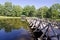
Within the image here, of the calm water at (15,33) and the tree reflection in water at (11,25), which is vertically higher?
the calm water at (15,33)

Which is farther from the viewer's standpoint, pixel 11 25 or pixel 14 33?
pixel 11 25

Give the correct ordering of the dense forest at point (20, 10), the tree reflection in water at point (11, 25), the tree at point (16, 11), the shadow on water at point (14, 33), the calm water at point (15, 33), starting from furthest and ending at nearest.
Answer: the tree at point (16, 11), the dense forest at point (20, 10), the tree reflection in water at point (11, 25), the shadow on water at point (14, 33), the calm water at point (15, 33)

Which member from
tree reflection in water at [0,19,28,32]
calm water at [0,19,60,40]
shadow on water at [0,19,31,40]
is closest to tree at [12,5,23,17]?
tree reflection in water at [0,19,28,32]

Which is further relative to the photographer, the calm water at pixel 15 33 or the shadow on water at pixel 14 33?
the shadow on water at pixel 14 33

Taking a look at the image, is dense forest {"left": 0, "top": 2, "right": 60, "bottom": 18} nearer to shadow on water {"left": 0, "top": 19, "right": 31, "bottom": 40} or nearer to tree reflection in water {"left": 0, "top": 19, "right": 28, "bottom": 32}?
tree reflection in water {"left": 0, "top": 19, "right": 28, "bottom": 32}

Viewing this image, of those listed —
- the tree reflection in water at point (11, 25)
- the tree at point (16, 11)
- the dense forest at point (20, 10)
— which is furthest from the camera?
the tree at point (16, 11)

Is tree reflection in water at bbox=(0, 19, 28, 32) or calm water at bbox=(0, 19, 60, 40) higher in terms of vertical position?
calm water at bbox=(0, 19, 60, 40)

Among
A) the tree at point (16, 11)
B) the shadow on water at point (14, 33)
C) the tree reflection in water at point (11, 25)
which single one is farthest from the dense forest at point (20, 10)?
the shadow on water at point (14, 33)

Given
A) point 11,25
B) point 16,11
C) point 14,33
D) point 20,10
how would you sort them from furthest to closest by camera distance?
point 20,10 → point 16,11 → point 11,25 → point 14,33

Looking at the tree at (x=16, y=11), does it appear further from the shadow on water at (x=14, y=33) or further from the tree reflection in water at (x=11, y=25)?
the shadow on water at (x=14, y=33)

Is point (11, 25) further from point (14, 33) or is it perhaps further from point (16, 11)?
point (16, 11)

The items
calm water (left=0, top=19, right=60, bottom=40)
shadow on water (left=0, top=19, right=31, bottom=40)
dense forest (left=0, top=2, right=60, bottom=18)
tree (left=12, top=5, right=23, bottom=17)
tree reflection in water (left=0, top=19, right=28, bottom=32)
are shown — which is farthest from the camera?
tree (left=12, top=5, right=23, bottom=17)

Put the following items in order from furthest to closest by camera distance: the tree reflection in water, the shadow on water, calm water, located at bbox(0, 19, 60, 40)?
the tree reflection in water
the shadow on water
calm water, located at bbox(0, 19, 60, 40)

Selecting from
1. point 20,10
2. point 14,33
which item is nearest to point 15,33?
point 14,33
